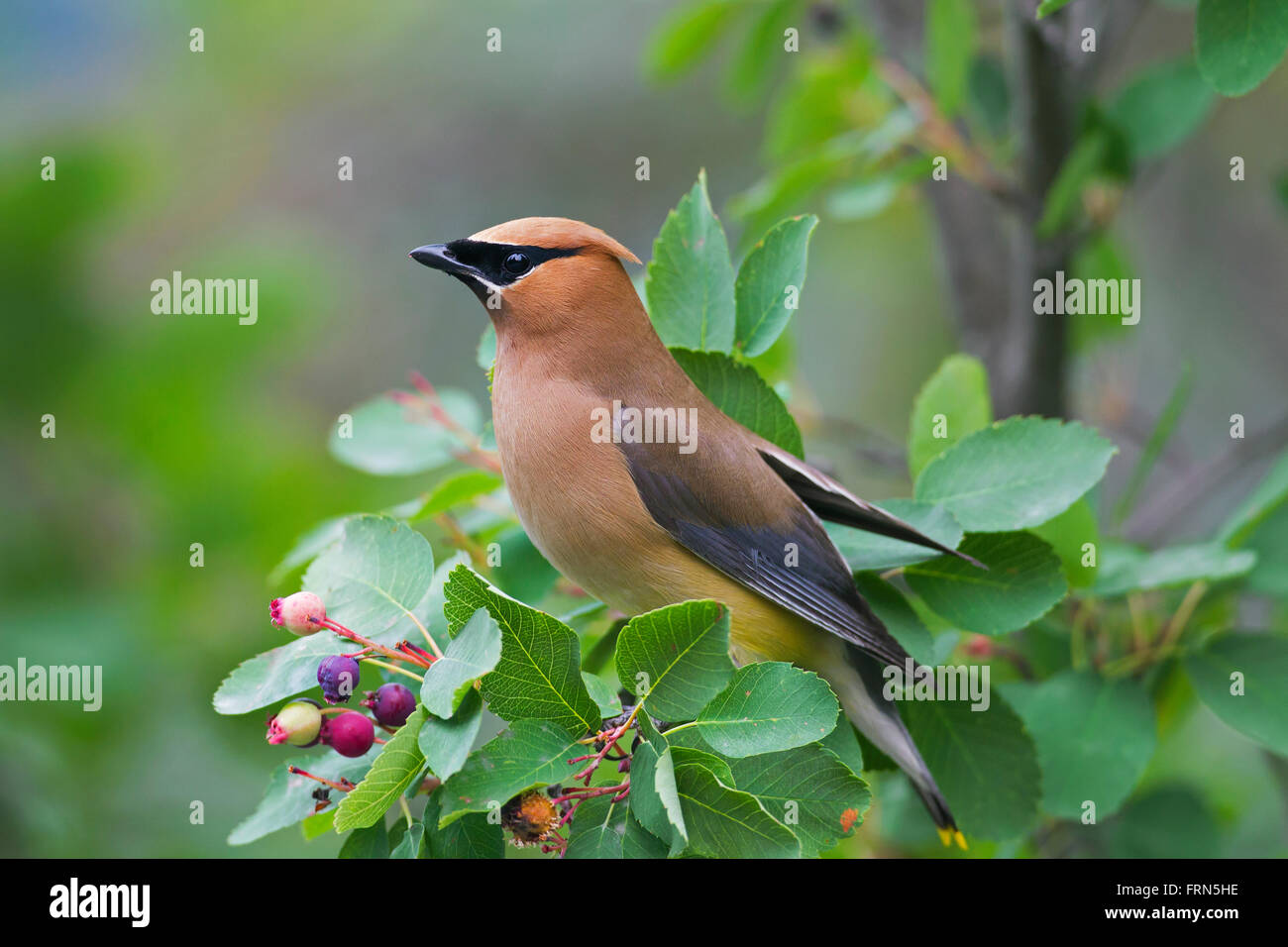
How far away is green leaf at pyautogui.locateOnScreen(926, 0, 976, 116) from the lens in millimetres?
2738

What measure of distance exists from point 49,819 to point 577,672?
2083 mm

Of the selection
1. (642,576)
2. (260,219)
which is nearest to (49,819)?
(642,576)

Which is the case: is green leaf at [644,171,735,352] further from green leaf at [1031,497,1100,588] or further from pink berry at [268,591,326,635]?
pink berry at [268,591,326,635]

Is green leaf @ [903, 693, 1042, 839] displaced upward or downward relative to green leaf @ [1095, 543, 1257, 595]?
downward

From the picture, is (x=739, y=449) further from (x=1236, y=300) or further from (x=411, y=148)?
(x=411, y=148)

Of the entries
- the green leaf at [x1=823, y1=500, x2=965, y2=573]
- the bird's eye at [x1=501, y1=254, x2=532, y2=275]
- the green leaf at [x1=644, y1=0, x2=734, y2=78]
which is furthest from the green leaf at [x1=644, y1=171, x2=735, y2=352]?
the green leaf at [x1=644, y1=0, x2=734, y2=78]

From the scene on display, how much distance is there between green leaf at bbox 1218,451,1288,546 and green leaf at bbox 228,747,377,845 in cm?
159

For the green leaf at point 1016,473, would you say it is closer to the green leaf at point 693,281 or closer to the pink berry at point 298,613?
the green leaf at point 693,281

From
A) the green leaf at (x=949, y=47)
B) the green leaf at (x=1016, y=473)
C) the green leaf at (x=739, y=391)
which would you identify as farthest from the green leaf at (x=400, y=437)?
the green leaf at (x=949, y=47)

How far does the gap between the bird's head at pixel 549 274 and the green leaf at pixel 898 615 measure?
0.61m

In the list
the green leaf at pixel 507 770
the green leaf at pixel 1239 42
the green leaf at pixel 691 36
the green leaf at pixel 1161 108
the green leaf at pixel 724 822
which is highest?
the green leaf at pixel 691 36

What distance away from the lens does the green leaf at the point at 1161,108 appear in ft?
8.96

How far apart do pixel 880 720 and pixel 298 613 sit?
3.08 feet

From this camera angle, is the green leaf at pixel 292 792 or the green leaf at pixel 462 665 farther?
the green leaf at pixel 292 792
